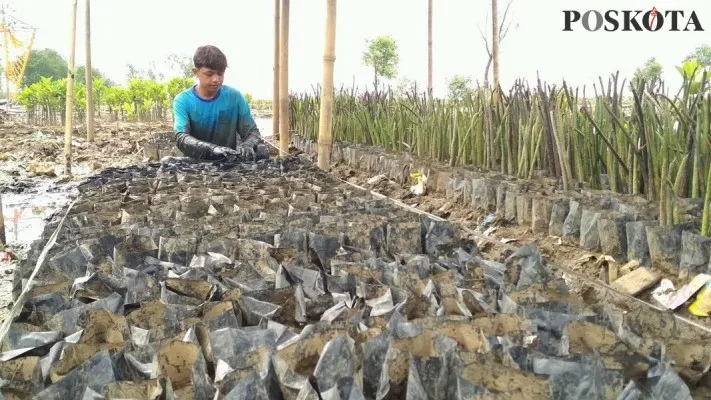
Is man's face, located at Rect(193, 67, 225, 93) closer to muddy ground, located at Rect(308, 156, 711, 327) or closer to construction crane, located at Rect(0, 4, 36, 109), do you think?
muddy ground, located at Rect(308, 156, 711, 327)

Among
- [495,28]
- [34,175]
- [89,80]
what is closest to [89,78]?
[89,80]

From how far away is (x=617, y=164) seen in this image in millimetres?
2973

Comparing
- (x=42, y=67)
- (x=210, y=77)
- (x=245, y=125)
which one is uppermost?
(x=42, y=67)

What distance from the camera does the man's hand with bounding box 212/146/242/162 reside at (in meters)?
4.36

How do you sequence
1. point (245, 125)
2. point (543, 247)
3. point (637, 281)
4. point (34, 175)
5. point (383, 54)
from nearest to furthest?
point (637, 281), point (543, 247), point (245, 125), point (34, 175), point (383, 54)

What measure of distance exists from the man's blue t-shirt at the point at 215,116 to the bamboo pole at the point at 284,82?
1024 millimetres

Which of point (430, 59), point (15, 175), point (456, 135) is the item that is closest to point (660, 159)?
point (456, 135)

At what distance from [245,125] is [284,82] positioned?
1522mm

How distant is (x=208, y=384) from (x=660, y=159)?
2433mm

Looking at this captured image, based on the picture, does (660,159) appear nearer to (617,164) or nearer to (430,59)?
(617,164)

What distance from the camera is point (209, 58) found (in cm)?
398

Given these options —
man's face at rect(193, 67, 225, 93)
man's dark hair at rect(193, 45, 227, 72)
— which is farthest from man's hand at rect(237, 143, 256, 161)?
man's dark hair at rect(193, 45, 227, 72)

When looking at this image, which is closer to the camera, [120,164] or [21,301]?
[21,301]

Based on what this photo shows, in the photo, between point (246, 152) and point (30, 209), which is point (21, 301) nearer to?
point (246, 152)
